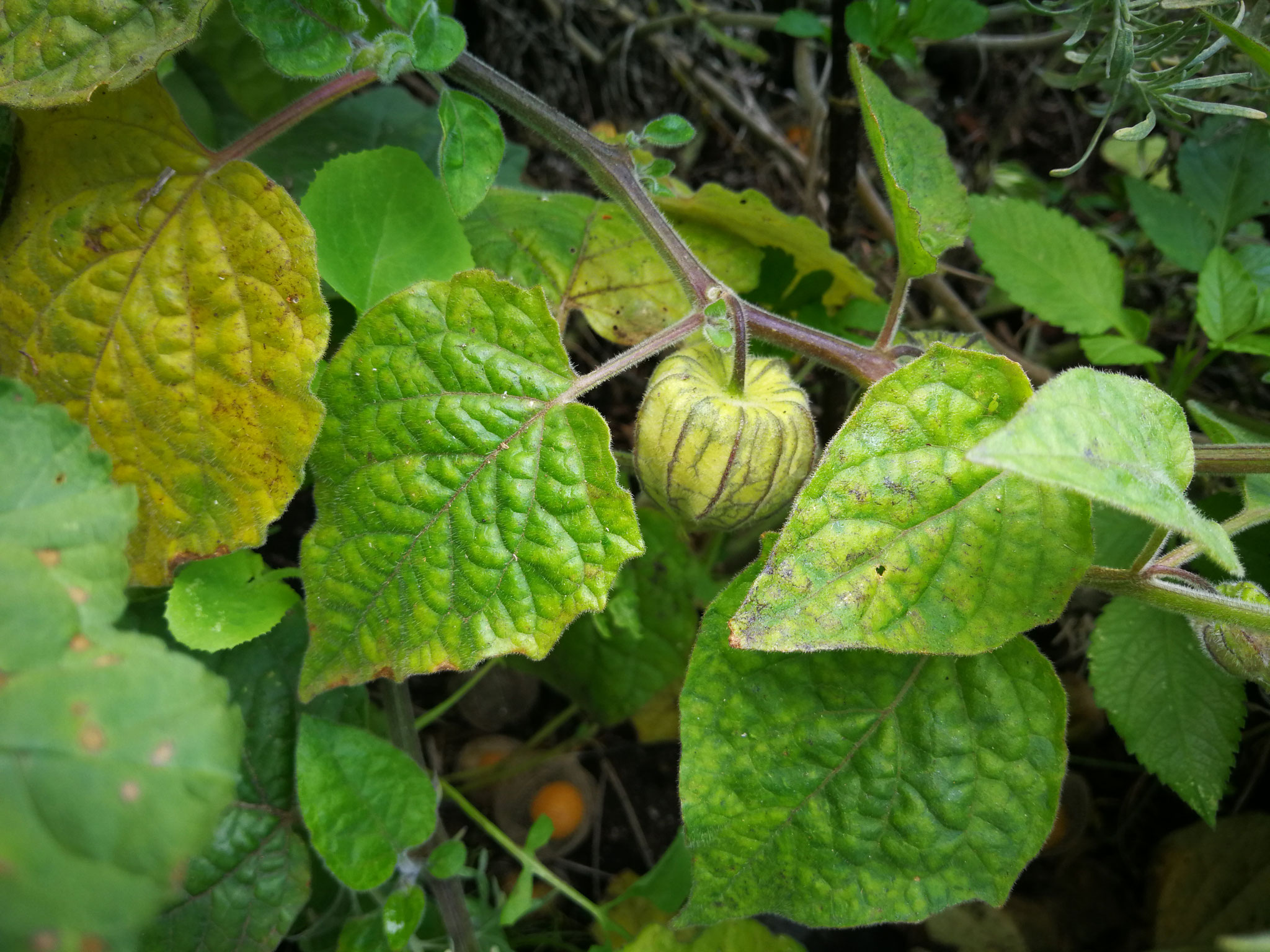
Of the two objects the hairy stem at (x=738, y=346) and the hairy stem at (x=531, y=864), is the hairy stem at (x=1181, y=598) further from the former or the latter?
the hairy stem at (x=531, y=864)

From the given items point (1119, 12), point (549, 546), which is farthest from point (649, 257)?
point (1119, 12)

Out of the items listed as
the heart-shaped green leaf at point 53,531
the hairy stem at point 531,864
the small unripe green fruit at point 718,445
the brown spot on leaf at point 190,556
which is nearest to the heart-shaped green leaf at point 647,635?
the hairy stem at point 531,864

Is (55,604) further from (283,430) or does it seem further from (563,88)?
(563,88)

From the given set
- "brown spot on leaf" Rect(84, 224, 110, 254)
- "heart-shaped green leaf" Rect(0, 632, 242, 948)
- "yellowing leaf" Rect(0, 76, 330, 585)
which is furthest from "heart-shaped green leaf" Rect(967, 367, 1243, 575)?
"brown spot on leaf" Rect(84, 224, 110, 254)

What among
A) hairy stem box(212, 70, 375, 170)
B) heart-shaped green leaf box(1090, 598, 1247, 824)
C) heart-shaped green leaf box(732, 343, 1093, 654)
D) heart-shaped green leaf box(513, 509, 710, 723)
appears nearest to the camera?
heart-shaped green leaf box(732, 343, 1093, 654)

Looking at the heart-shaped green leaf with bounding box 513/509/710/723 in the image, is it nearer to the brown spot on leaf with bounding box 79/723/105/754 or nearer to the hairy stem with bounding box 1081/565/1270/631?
the hairy stem with bounding box 1081/565/1270/631

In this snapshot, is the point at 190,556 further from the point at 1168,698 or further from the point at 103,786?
the point at 1168,698
